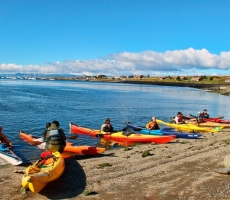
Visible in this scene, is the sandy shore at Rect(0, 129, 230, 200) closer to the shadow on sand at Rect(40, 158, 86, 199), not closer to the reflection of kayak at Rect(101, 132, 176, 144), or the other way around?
the shadow on sand at Rect(40, 158, 86, 199)

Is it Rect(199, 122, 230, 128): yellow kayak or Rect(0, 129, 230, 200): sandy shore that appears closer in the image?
Rect(0, 129, 230, 200): sandy shore

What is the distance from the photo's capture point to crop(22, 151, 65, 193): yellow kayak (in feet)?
31.0

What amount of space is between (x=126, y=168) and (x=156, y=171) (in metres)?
1.42

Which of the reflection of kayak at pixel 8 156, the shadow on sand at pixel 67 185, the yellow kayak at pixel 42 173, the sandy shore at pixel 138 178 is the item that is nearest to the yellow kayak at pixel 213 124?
the sandy shore at pixel 138 178

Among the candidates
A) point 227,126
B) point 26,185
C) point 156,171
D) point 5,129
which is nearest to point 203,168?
point 156,171

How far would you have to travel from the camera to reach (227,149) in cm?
1534

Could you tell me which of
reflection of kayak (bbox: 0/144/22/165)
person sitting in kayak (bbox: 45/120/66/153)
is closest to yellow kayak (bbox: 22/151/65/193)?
person sitting in kayak (bbox: 45/120/66/153)

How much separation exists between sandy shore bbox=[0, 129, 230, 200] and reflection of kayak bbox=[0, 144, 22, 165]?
0.36 m

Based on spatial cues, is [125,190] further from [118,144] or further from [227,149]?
[118,144]

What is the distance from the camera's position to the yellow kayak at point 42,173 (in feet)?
31.0

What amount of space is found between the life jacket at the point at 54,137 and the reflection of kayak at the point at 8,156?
2.24m

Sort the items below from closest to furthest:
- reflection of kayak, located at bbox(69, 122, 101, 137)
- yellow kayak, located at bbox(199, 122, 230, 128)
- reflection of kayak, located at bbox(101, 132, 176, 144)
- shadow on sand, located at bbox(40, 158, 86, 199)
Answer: shadow on sand, located at bbox(40, 158, 86, 199) < reflection of kayak, located at bbox(101, 132, 176, 144) < reflection of kayak, located at bbox(69, 122, 101, 137) < yellow kayak, located at bbox(199, 122, 230, 128)

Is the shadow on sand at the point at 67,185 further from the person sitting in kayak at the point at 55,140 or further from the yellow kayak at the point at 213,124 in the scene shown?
the yellow kayak at the point at 213,124

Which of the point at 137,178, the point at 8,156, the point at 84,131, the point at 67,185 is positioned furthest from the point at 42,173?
the point at 84,131
